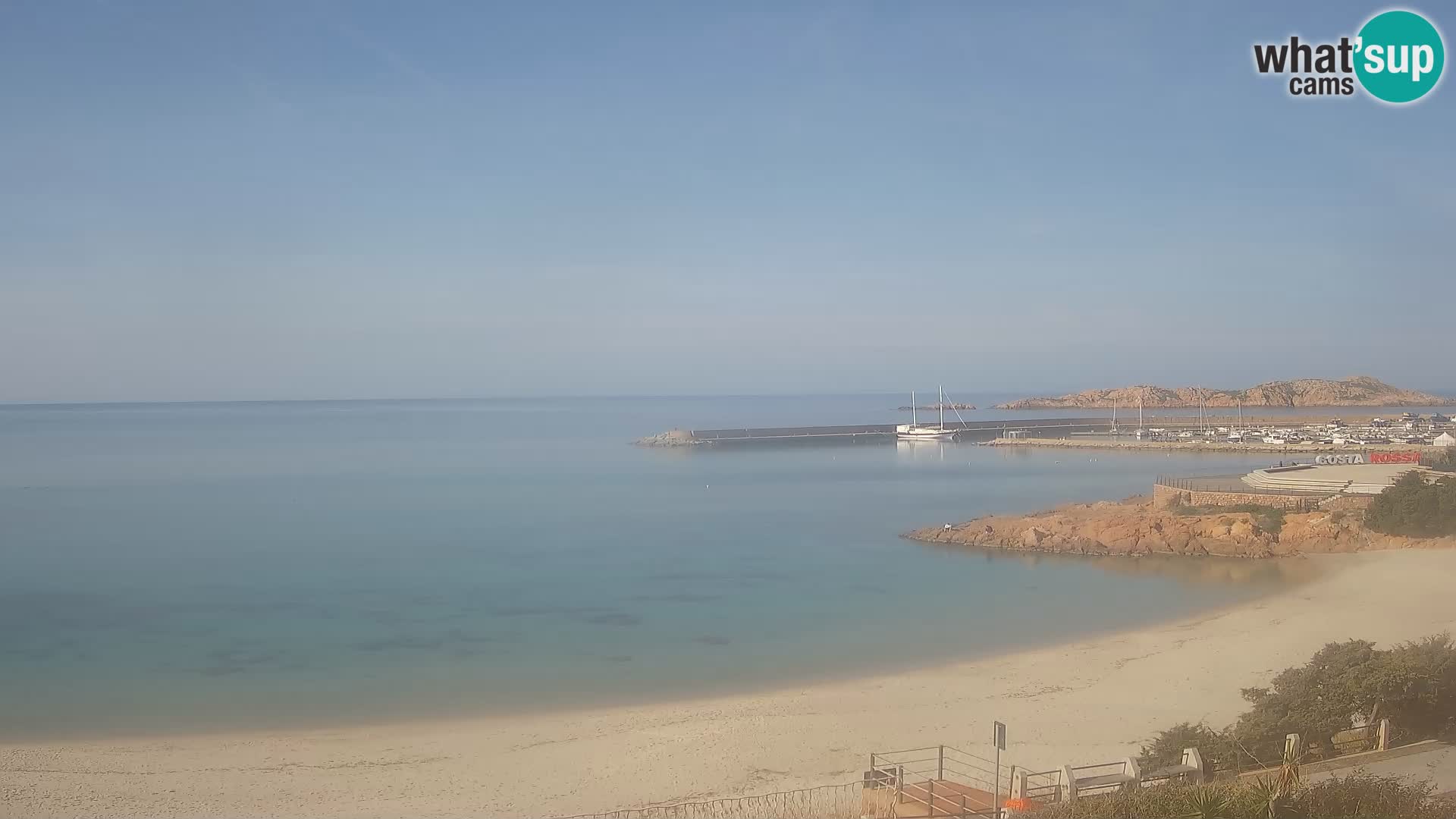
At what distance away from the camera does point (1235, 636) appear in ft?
53.1

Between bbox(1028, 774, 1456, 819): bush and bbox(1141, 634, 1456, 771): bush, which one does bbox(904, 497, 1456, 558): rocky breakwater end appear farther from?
bbox(1028, 774, 1456, 819): bush

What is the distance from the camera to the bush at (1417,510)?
22.6 meters

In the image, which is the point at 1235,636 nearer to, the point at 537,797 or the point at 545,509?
the point at 537,797

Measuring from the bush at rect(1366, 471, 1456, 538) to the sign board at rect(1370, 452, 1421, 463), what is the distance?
40.7ft

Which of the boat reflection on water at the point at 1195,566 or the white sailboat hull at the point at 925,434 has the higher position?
the white sailboat hull at the point at 925,434

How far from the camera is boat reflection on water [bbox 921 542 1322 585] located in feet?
70.0

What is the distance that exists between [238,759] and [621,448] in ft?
197

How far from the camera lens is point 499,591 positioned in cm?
2180

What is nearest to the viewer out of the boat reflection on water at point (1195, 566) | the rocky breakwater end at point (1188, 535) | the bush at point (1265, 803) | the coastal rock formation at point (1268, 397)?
the bush at point (1265, 803)

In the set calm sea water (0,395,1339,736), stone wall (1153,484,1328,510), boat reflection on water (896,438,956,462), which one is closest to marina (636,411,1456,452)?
boat reflection on water (896,438,956,462)

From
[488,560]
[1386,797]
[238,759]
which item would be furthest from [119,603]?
[1386,797]

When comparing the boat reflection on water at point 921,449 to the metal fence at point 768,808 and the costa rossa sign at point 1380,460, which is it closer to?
the costa rossa sign at point 1380,460

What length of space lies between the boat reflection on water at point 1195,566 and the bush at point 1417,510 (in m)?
2.21

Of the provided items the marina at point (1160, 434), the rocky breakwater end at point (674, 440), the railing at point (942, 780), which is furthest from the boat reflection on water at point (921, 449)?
the railing at point (942, 780)
